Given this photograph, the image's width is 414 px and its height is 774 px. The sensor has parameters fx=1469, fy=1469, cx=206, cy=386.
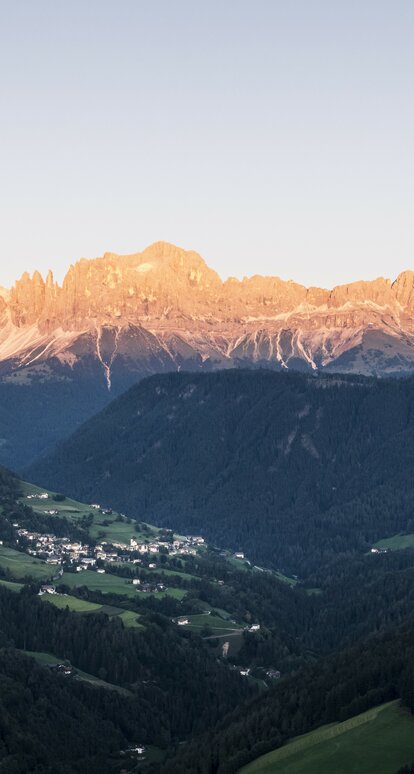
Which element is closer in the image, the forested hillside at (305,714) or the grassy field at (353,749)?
the grassy field at (353,749)

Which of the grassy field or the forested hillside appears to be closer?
the grassy field

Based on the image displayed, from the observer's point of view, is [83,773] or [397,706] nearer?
[397,706]

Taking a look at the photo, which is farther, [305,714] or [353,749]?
[305,714]

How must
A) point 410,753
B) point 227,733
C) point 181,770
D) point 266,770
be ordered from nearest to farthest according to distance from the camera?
1. point 410,753
2. point 266,770
3. point 181,770
4. point 227,733

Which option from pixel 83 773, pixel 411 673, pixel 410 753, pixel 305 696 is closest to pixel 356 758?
pixel 410 753

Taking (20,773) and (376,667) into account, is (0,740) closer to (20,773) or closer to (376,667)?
(20,773)

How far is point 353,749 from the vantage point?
165m

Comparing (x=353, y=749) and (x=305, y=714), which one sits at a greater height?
(x=353, y=749)

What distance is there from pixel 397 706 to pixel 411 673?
7.38 meters

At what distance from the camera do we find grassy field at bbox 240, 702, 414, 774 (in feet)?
522

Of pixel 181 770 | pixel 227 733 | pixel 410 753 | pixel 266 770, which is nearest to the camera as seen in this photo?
pixel 410 753

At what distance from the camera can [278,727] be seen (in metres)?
190

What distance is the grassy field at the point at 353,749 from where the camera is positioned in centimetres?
15912

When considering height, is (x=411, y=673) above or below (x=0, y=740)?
above
